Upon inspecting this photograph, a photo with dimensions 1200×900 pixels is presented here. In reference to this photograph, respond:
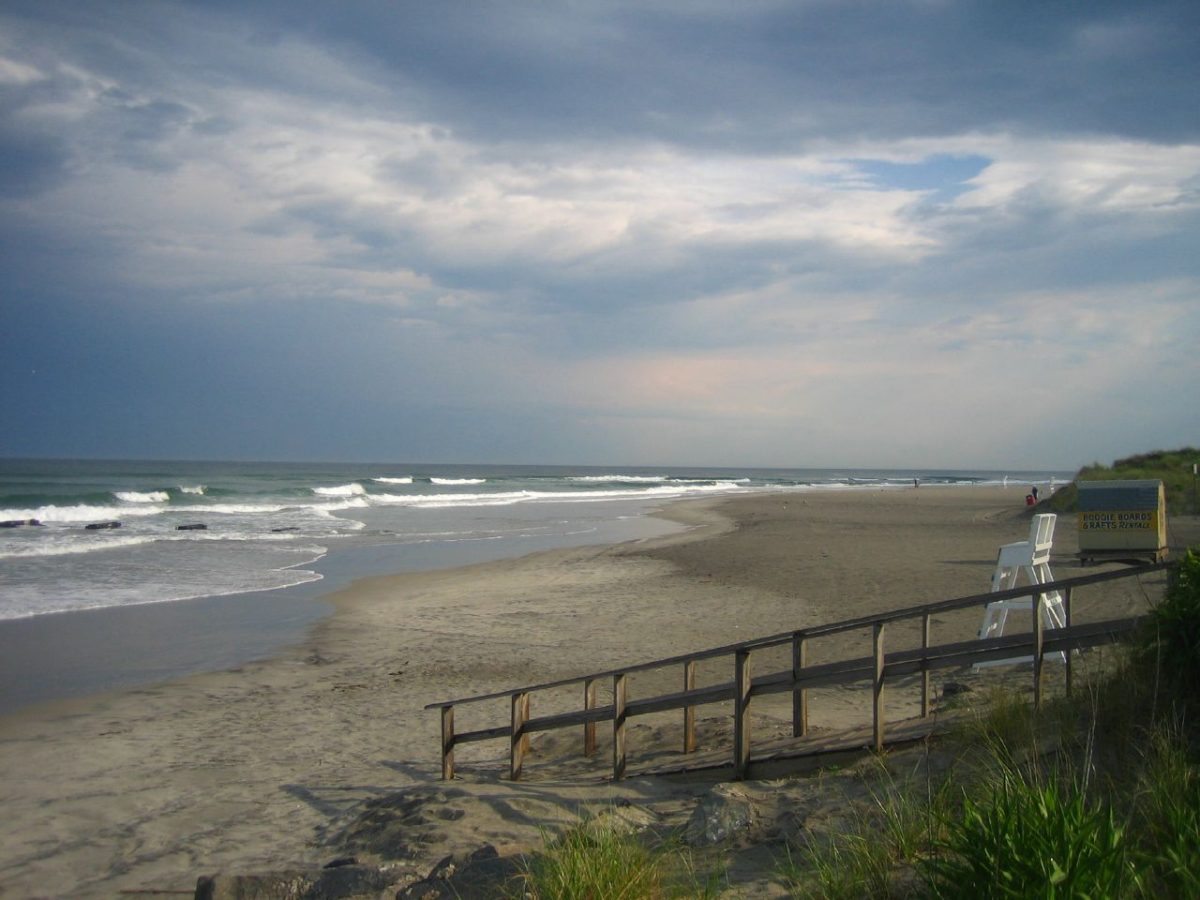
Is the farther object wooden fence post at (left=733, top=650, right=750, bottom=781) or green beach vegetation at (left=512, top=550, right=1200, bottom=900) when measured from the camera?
wooden fence post at (left=733, top=650, right=750, bottom=781)

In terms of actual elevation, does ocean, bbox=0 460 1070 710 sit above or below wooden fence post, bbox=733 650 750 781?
below

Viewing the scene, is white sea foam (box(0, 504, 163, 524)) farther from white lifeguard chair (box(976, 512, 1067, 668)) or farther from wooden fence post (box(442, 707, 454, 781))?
white lifeguard chair (box(976, 512, 1067, 668))

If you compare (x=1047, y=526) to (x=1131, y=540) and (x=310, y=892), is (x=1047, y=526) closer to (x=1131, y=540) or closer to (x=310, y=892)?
(x=1131, y=540)

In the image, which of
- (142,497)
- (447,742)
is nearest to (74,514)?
(142,497)

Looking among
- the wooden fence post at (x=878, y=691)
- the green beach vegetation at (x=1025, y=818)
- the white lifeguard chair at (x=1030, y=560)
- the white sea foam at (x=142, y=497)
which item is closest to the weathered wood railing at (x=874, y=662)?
the wooden fence post at (x=878, y=691)

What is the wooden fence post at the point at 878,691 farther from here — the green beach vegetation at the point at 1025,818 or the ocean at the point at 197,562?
the ocean at the point at 197,562

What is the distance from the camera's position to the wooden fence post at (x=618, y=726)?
7.30 metres

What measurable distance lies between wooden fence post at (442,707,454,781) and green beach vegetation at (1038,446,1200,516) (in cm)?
2232

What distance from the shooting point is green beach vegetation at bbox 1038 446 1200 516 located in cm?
2937

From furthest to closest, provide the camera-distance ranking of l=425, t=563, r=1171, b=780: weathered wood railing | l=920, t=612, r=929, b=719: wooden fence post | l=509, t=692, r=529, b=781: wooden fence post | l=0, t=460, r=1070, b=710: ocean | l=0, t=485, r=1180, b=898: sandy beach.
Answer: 1. l=0, t=460, r=1070, b=710: ocean
2. l=509, t=692, r=529, b=781: wooden fence post
3. l=0, t=485, r=1180, b=898: sandy beach
4. l=920, t=612, r=929, b=719: wooden fence post
5. l=425, t=563, r=1171, b=780: weathered wood railing

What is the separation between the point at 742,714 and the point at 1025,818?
3.12 meters

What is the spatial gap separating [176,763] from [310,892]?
4.95 metres

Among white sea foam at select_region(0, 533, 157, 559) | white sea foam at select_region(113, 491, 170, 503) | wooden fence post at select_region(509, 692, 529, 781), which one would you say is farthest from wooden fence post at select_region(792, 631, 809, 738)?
white sea foam at select_region(113, 491, 170, 503)

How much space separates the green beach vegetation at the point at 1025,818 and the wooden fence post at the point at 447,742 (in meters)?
3.37
